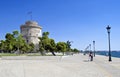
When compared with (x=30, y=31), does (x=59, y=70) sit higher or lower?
lower

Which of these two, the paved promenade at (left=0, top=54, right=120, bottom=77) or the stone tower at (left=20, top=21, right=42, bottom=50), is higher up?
the stone tower at (left=20, top=21, right=42, bottom=50)

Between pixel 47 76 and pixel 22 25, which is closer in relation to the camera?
pixel 47 76

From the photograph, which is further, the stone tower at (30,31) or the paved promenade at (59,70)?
the stone tower at (30,31)

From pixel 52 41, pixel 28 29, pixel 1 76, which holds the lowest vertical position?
pixel 1 76

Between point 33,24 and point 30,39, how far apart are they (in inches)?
443

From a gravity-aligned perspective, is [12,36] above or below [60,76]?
above

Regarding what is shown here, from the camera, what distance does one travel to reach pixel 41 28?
586ft

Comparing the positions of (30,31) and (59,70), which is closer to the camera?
(59,70)

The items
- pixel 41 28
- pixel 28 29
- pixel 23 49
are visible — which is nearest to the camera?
pixel 23 49

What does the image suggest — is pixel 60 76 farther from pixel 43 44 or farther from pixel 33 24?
pixel 33 24

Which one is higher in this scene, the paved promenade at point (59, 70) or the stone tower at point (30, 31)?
the stone tower at point (30, 31)

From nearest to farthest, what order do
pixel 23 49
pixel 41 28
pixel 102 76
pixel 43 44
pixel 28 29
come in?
1. pixel 102 76
2. pixel 43 44
3. pixel 23 49
4. pixel 28 29
5. pixel 41 28

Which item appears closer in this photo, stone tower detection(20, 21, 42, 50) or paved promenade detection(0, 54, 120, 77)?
paved promenade detection(0, 54, 120, 77)

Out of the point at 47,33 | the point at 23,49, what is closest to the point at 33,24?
the point at 23,49
